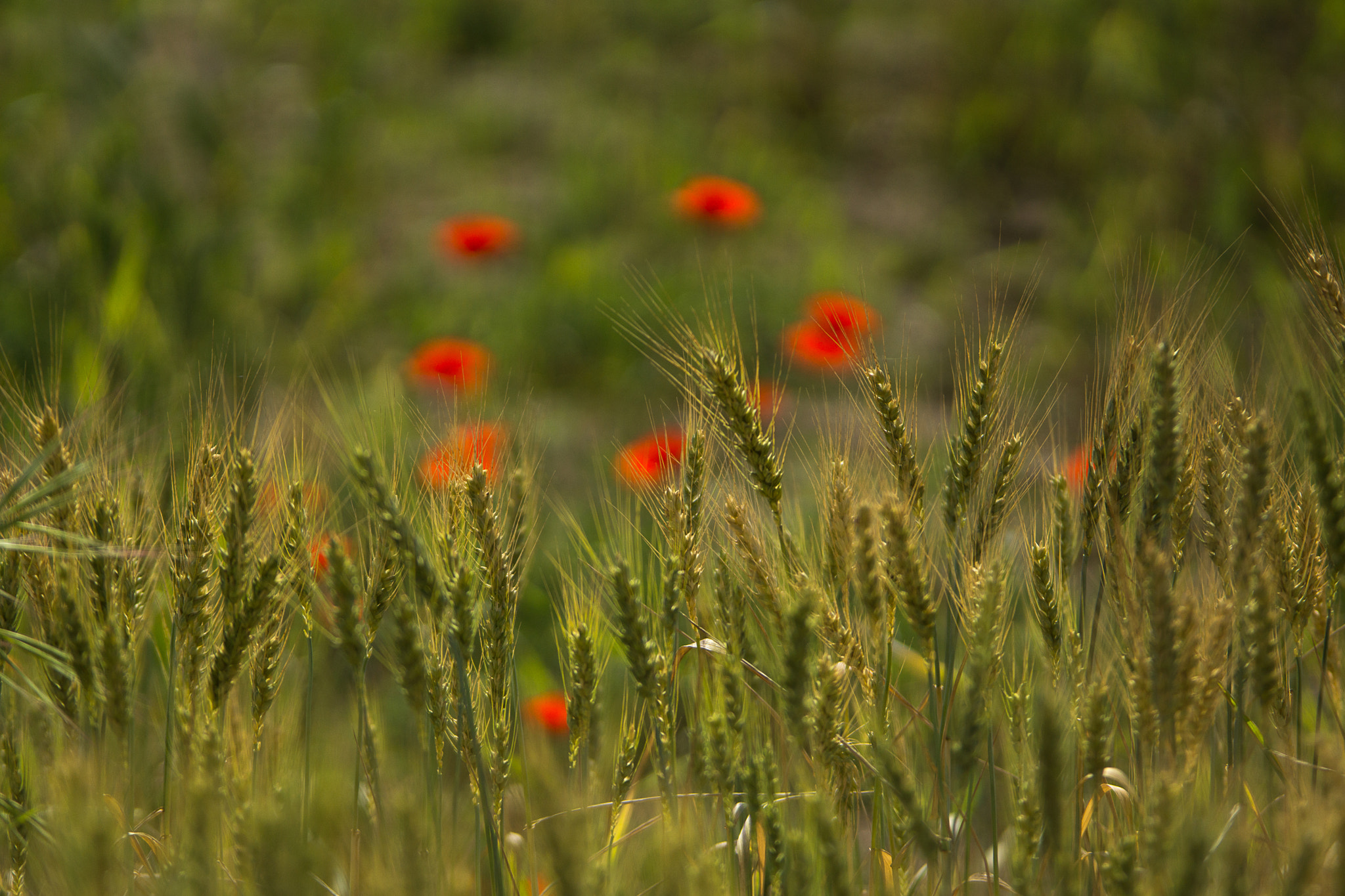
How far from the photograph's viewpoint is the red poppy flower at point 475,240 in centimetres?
234

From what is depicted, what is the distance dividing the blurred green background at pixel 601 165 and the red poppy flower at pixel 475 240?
30 centimetres

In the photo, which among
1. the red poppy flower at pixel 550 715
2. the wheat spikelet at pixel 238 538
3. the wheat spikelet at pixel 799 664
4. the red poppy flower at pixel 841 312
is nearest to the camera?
the wheat spikelet at pixel 799 664

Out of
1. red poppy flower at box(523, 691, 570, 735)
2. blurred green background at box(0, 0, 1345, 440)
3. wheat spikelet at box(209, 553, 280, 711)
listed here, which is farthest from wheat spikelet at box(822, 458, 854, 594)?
blurred green background at box(0, 0, 1345, 440)

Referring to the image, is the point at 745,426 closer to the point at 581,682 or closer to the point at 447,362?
the point at 581,682

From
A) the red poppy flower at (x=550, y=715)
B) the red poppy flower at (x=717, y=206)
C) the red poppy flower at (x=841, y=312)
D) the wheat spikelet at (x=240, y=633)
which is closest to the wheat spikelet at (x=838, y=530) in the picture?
the wheat spikelet at (x=240, y=633)

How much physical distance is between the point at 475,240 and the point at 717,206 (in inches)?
22.2

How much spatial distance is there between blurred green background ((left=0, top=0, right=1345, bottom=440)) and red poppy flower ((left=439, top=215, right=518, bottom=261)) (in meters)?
0.30

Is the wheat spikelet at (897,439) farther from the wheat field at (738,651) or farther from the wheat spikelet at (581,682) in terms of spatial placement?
the wheat spikelet at (581,682)

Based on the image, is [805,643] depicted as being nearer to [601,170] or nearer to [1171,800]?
[1171,800]

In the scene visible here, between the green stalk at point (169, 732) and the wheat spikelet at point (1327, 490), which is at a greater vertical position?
the wheat spikelet at point (1327, 490)

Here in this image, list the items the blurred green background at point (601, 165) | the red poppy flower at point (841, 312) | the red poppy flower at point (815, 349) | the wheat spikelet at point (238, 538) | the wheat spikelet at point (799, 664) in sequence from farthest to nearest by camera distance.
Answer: the blurred green background at point (601, 165) → the red poppy flower at point (815, 349) → the red poppy flower at point (841, 312) → the wheat spikelet at point (238, 538) → the wheat spikelet at point (799, 664)

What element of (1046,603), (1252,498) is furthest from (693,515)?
(1252,498)

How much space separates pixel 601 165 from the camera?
3.32 metres

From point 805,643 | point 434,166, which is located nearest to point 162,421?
point 805,643
